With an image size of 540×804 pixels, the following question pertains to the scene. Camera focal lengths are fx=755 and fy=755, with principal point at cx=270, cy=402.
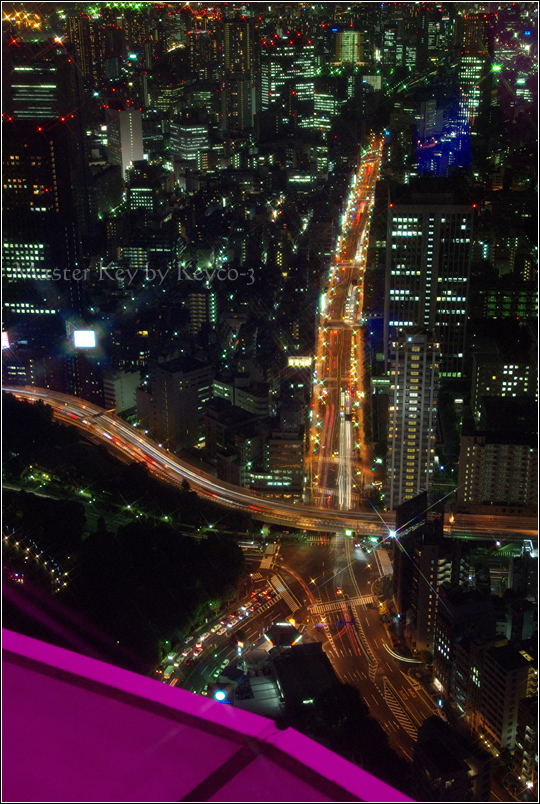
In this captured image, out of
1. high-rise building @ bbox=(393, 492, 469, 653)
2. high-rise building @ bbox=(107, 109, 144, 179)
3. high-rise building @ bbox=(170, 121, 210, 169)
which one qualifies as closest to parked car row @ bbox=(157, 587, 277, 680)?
high-rise building @ bbox=(393, 492, 469, 653)

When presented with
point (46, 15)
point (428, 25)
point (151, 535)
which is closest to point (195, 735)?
point (151, 535)

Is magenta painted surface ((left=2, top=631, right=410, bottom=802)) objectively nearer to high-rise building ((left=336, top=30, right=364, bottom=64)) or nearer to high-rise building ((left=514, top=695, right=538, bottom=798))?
high-rise building ((left=514, top=695, right=538, bottom=798))

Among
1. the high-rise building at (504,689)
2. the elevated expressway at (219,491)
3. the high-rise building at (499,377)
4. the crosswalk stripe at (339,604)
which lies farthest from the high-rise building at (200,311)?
the high-rise building at (504,689)

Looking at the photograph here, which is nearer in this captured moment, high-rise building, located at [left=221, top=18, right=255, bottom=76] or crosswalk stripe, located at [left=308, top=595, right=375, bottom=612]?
crosswalk stripe, located at [left=308, top=595, right=375, bottom=612]

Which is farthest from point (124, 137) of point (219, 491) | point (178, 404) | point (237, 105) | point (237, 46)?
point (219, 491)

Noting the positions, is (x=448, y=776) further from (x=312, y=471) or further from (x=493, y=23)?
(x=493, y=23)

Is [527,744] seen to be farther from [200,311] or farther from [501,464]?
[200,311]
